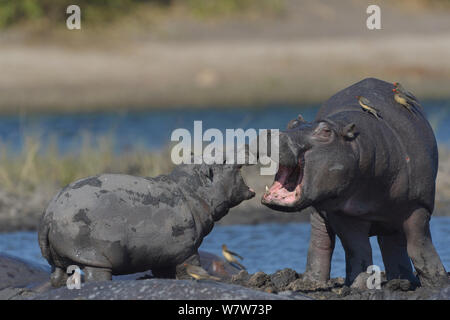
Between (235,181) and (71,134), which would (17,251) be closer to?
(235,181)

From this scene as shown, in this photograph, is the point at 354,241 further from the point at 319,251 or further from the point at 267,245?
the point at 267,245

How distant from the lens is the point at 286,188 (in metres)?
6.00

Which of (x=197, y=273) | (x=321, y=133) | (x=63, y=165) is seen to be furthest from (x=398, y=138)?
(x=63, y=165)

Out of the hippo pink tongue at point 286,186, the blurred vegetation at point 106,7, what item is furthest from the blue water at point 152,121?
the hippo pink tongue at point 286,186

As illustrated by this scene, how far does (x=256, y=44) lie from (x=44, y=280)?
54.5 ft

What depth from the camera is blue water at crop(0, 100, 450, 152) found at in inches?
690

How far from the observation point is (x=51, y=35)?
23344 mm

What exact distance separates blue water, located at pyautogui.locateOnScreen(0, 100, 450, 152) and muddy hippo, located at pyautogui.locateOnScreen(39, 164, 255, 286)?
9.70 meters

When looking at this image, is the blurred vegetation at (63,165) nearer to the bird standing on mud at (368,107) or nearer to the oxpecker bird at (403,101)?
the oxpecker bird at (403,101)

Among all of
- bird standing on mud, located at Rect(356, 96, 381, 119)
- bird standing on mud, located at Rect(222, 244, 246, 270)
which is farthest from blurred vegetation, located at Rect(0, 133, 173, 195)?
bird standing on mud, located at Rect(356, 96, 381, 119)

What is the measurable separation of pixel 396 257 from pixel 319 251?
52 cm

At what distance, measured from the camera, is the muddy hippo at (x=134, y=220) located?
6355 mm

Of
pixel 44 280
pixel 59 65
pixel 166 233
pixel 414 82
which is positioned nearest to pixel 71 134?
pixel 59 65
